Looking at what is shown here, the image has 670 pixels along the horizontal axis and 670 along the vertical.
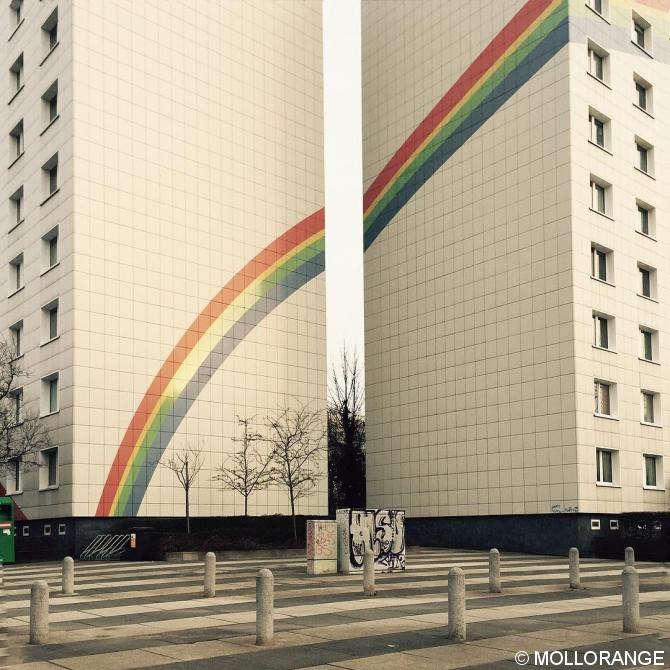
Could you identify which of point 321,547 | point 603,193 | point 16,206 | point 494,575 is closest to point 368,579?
point 494,575

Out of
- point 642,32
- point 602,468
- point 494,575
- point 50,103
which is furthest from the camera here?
point 642,32

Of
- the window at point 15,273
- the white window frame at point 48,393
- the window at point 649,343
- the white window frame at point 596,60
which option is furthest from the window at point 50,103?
the window at point 649,343

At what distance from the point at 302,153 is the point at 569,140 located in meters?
15.9

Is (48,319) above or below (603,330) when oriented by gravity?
above

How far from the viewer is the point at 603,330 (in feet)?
143

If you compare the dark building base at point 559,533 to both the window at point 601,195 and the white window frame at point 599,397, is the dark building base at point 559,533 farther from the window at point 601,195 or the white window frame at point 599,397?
the window at point 601,195

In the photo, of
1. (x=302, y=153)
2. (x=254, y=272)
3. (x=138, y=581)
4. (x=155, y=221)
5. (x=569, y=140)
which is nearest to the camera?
(x=138, y=581)

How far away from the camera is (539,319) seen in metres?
42.9

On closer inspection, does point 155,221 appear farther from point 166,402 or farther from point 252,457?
point 252,457

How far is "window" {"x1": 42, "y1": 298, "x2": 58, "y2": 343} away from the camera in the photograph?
44250 mm

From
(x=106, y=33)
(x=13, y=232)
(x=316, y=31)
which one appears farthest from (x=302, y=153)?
(x=13, y=232)

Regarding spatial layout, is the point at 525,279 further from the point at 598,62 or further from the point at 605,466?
the point at 598,62

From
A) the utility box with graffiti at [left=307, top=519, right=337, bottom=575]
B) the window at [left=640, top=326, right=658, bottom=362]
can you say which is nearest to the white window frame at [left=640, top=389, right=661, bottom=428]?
the window at [left=640, top=326, right=658, bottom=362]

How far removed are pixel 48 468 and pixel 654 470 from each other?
28.1 m
